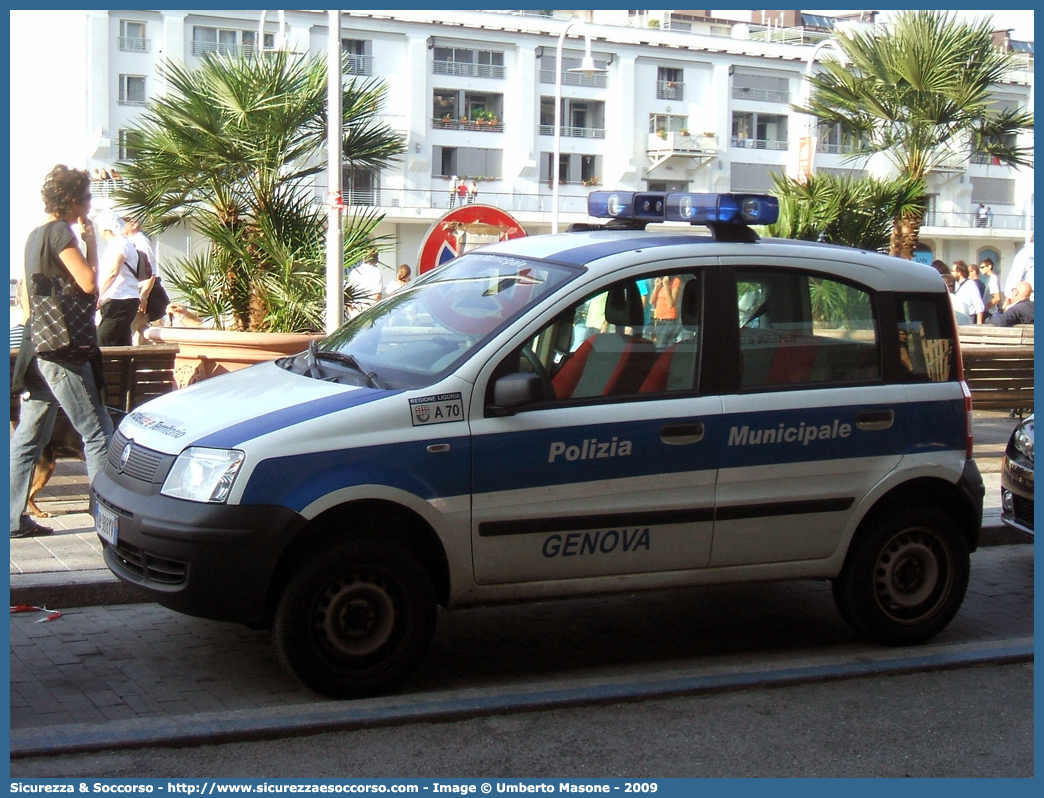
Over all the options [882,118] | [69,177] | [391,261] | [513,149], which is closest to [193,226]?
[69,177]

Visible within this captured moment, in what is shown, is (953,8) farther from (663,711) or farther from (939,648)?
(663,711)

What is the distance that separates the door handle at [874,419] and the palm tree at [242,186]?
654cm

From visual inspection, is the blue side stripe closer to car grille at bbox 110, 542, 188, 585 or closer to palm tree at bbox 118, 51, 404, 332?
car grille at bbox 110, 542, 188, 585

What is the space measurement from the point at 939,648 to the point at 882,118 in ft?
38.7

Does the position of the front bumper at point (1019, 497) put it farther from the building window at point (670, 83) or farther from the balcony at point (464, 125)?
the building window at point (670, 83)

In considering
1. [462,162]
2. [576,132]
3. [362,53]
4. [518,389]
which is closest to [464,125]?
[462,162]

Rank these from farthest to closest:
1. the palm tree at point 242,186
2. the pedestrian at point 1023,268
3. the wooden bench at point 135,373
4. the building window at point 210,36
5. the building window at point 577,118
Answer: the building window at point 577,118 → the building window at point 210,36 → the pedestrian at point 1023,268 → the palm tree at point 242,186 → the wooden bench at point 135,373

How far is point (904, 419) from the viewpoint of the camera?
19.5ft

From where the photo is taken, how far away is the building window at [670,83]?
67250 millimetres

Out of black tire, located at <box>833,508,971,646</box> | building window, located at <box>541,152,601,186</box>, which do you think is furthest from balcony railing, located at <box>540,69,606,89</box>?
black tire, located at <box>833,508,971,646</box>

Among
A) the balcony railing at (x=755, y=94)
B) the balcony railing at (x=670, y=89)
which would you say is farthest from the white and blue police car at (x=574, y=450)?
the balcony railing at (x=755, y=94)

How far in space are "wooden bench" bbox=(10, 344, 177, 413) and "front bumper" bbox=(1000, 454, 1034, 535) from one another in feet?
17.3

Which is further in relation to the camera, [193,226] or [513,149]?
[513,149]

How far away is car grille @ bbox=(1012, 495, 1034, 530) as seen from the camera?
7590 millimetres
